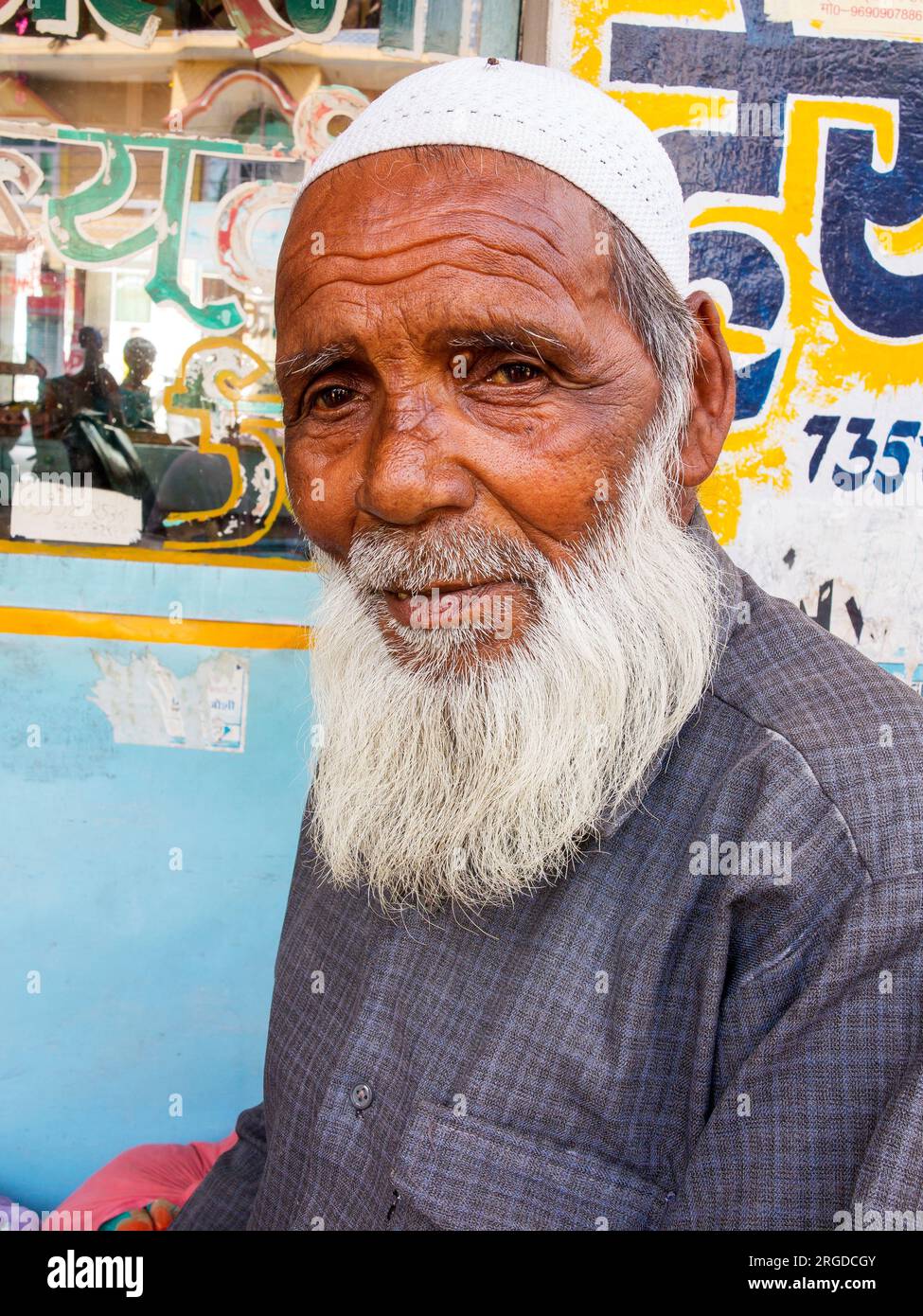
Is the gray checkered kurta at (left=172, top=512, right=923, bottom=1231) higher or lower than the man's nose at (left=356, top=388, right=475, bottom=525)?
lower

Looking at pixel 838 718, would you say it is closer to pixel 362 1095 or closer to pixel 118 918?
pixel 362 1095

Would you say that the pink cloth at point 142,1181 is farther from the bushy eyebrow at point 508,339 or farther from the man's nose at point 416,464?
the bushy eyebrow at point 508,339

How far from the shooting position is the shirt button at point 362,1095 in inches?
57.5

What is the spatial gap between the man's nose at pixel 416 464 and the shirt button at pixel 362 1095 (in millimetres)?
762

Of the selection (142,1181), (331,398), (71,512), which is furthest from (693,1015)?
(71,512)

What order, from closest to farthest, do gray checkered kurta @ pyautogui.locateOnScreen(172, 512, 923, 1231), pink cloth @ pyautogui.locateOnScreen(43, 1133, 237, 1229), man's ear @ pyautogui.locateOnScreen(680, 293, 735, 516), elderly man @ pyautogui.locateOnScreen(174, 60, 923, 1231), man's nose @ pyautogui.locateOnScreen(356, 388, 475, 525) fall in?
1. gray checkered kurta @ pyautogui.locateOnScreen(172, 512, 923, 1231)
2. elderly man @ pyautogui.locateOnScreen(174, 60, 923, 1231)
3. man's nose @ pyautogui.locateOnScreen(356, 388, 475, 525)
4. man's ear @ pyautogui.locateOnScreen(680, 293, 735, 516)
5. pink cloth @ pyautogui.locateOnScreen(43, 1133, 237, 1229)

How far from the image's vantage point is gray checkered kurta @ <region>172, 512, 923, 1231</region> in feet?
3.55

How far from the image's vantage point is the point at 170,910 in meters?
3.15

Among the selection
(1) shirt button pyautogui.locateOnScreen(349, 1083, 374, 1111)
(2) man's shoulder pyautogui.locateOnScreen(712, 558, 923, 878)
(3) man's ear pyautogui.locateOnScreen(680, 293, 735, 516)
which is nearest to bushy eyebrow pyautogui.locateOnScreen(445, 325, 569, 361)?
(3) man's ear pyautogui.locateOnScreen(680, 293, 735, 516)

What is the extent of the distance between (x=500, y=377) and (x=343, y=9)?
194 centimetres

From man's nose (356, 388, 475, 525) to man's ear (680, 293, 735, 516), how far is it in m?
0.38

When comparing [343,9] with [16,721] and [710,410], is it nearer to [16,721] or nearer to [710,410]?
[710,410]

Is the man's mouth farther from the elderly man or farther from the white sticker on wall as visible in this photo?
the white sticker on wall

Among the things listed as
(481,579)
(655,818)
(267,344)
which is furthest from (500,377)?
(267,344)
